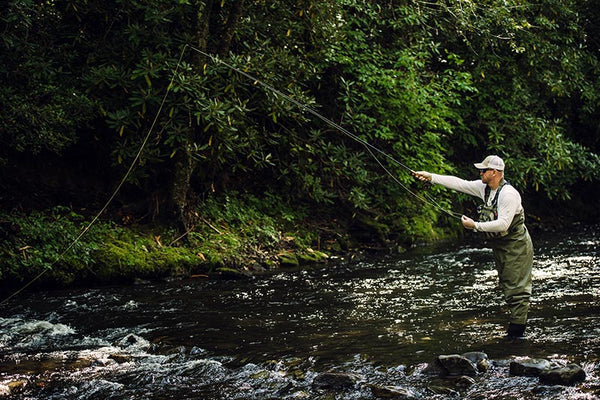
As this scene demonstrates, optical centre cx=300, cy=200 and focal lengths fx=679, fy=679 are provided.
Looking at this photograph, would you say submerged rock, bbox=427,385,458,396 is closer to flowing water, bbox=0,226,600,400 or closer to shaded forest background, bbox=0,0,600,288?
flowing water, bbox=0,226,600,400

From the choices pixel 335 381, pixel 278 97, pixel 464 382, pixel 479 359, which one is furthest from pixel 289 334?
pixel 278 97

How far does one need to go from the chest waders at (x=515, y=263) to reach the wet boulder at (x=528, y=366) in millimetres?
1085

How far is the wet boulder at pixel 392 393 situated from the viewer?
4864 mm

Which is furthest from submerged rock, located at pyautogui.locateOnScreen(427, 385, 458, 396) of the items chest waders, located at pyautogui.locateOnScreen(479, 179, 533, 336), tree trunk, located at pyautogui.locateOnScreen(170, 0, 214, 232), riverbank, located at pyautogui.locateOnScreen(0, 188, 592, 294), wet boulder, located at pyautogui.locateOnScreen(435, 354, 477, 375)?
tree trunk, located at pyautogui.locateOnScreen(170, 0, 214, 232)

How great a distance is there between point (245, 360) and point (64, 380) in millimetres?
1528

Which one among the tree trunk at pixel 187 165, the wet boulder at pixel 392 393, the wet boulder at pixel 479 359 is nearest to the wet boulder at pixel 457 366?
the wet boulder at pixel 479 359

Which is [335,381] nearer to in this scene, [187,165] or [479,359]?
[479,359]

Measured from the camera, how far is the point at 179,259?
10828 mm

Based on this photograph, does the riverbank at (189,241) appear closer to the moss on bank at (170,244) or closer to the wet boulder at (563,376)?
the moss on bank at (170,244)

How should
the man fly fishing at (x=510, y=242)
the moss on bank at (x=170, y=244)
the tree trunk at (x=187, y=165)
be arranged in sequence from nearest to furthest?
1. the man fly fishing at (x=510, y=242)
2. the moss on bank at (x=170, y=244)
3. the tree trunk at (x=187, y=165)

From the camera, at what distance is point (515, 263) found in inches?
253

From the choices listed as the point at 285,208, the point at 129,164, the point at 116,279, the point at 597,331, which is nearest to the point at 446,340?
the point at 597,331

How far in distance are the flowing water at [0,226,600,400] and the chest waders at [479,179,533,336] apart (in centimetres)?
31

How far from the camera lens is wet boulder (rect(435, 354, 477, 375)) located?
5320 mm
